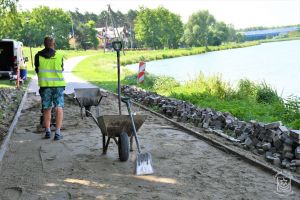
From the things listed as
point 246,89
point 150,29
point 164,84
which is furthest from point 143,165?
point 150,29

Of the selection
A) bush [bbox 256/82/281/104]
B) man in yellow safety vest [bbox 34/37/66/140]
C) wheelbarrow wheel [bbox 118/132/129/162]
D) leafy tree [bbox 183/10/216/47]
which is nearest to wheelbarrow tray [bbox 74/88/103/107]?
man in yellow safety vest [bbox 34/37/66/140]

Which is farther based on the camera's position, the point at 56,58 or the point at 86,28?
the point at 86,28

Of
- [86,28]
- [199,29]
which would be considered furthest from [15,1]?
[199,29]

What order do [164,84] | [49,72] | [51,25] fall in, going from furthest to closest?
[51,25] → [164,84] → [49,72]

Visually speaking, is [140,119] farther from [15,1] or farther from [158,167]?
[15,1]

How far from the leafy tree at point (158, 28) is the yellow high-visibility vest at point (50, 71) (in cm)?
9704

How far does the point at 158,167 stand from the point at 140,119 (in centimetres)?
83

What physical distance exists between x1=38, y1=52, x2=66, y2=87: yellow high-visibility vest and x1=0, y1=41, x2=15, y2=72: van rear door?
1645 centimetres

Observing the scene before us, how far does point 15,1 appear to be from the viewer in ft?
53.3

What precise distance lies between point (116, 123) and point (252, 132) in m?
2.70

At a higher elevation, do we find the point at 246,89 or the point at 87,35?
the point at 87,35

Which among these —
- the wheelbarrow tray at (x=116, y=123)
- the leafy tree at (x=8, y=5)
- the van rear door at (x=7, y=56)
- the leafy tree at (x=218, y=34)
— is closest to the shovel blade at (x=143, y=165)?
the wheelbarrow tray at (x=116, y=123)

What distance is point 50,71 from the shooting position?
7.86m

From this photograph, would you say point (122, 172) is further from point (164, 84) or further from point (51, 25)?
point (51, 25)
